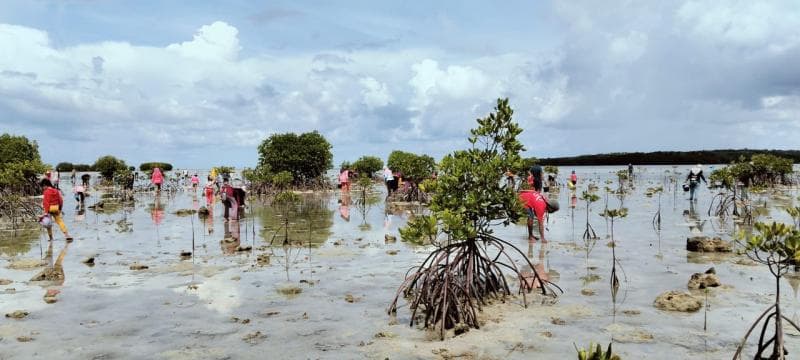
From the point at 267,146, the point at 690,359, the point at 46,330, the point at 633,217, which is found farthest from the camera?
the point at 267,146

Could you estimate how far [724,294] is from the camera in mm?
10586

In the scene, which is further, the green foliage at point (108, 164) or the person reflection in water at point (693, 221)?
the green foliage at point (108, 164)

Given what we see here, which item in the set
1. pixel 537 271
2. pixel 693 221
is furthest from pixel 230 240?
pixel 693 221

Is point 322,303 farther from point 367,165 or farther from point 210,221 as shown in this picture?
point 367,165

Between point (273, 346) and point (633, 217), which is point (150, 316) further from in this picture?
point (633, 217)

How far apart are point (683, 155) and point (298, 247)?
147560mm

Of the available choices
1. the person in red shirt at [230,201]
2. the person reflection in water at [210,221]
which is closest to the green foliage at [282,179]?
the person reflection in water at [210,221]

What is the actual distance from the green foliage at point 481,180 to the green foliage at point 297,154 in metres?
31.7

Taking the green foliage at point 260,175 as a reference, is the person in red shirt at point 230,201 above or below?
below

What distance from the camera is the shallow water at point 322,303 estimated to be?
323 inches

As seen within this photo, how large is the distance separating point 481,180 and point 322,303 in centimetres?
379

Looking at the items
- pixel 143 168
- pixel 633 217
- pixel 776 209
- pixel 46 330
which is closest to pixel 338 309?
pixel 46 330

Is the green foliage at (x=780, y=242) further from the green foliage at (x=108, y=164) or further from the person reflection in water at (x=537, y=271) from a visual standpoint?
the green foliage at (x=108, y=164)

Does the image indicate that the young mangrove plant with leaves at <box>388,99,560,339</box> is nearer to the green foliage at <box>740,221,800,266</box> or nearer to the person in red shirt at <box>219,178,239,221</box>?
the green foliage at <box>740,221,800,266</box>
